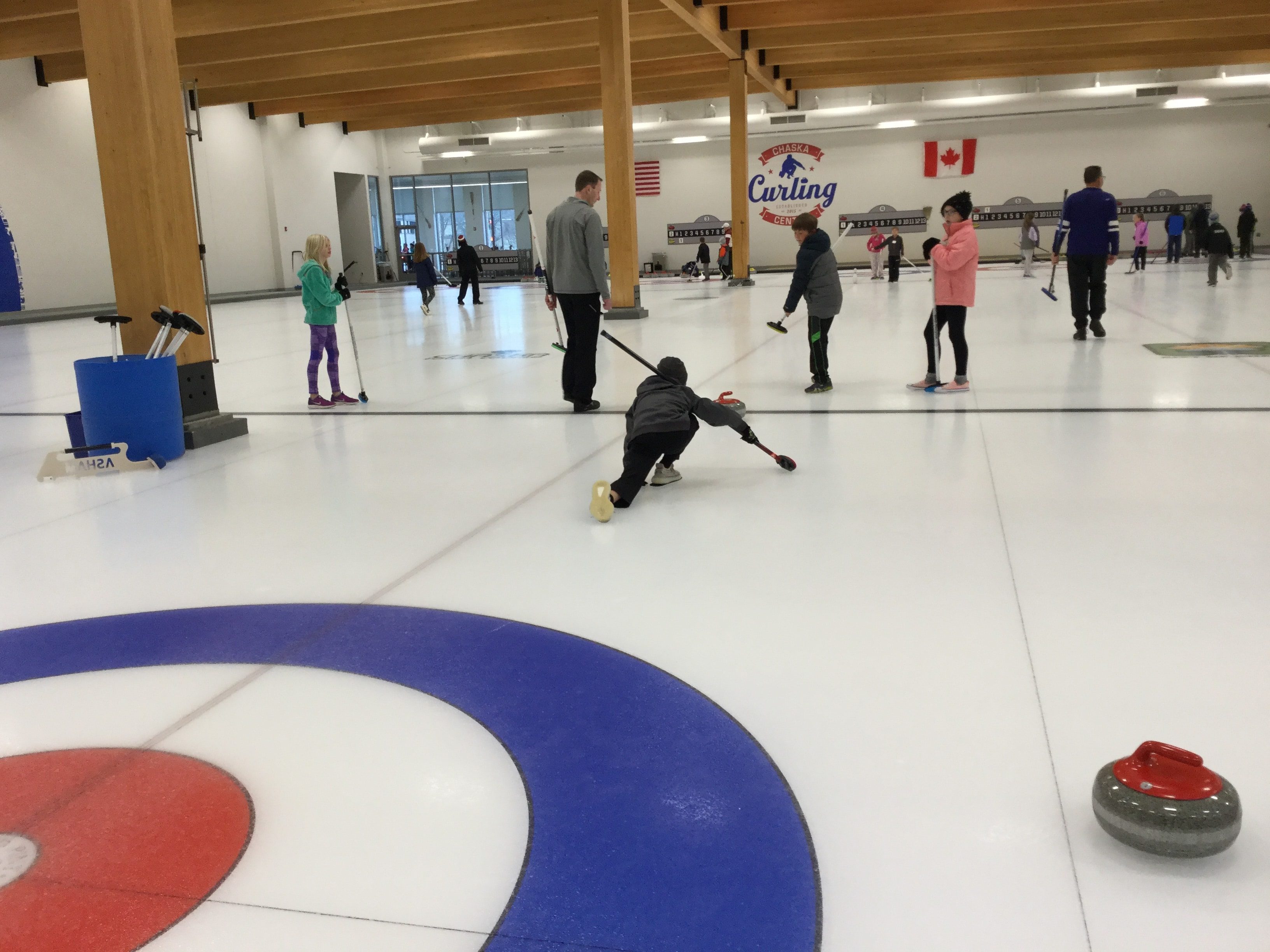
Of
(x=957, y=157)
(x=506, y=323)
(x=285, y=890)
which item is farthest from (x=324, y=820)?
(x=957, y=157)

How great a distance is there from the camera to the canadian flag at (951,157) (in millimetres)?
29281

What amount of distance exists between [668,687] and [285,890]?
109cm

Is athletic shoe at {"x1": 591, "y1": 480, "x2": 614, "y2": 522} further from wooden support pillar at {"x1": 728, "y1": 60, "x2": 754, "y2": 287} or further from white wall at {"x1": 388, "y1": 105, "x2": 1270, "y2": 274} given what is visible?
white wall at {"x1": 388, "y1": 105, "x2": 1270, "y2": 274}

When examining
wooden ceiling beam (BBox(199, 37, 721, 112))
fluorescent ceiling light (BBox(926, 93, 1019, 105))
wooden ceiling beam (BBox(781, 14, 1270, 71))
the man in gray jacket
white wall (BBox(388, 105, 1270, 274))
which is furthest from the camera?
white wall (BBox(388, 105, 1270, 274))

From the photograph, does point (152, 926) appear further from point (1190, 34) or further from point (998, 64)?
point (998, 64)

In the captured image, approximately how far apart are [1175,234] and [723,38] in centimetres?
1290

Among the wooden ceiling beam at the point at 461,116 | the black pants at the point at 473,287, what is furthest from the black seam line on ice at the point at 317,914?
the wooden ceiling beam at the point at 461,116

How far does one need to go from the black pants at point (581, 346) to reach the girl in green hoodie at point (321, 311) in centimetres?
181

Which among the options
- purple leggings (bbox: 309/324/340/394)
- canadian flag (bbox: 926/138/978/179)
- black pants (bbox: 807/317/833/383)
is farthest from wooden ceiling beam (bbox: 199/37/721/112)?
black pants (bbox: 807/317/833/383)

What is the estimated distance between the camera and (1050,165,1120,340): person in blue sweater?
959 cm

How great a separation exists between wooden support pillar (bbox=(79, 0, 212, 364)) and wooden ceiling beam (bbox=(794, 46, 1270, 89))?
21.7 m

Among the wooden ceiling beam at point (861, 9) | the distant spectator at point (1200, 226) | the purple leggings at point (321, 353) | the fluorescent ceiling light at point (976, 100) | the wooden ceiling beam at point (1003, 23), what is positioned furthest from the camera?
the fluorescent ceiling light at point (976, 100)

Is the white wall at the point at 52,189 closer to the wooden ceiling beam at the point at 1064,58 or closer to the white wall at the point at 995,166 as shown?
the white wall at the point at 995,166

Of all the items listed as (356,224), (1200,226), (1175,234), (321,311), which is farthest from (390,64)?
(1200,226)
